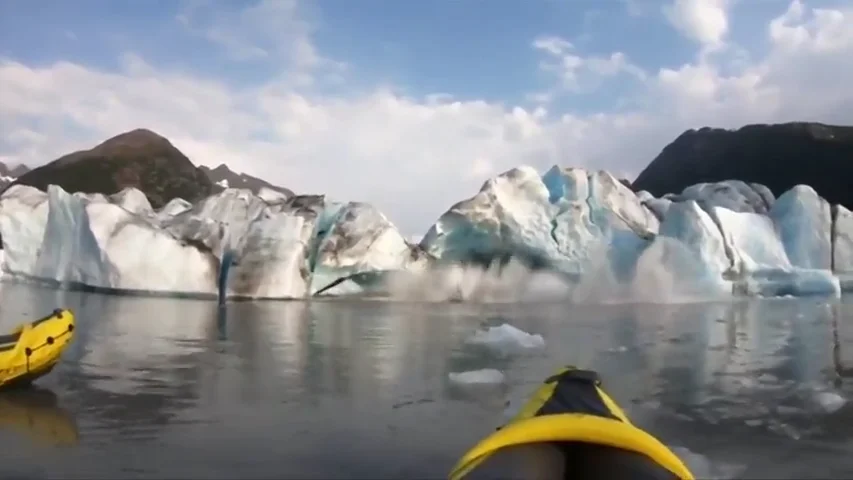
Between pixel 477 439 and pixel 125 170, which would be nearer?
pixel 477 439

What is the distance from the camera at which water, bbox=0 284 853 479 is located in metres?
4.22

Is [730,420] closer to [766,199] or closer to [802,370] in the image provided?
[802,370]

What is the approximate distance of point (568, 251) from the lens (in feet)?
71.2

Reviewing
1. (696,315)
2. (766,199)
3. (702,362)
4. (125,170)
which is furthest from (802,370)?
(125,170)

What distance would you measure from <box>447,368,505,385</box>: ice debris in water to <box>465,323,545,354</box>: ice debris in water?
7.21 feet

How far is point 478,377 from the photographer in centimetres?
713

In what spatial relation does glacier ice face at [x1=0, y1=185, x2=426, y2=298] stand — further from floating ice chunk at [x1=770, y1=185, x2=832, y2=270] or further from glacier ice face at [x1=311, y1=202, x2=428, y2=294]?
floating ice chunk at [x1=770, y1=185, x2=832, y2=270]

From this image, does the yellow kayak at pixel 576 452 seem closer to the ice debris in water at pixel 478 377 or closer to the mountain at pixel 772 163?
the ice debris in water at pixel 478 377

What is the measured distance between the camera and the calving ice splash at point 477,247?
66.7 ft

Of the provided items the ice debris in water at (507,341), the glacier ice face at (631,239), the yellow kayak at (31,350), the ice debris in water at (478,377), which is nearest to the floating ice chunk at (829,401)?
the ice debris in water at (478,377)

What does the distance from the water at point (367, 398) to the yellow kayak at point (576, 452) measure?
1732 millimetres

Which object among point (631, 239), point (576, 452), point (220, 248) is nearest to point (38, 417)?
point (576, 452)

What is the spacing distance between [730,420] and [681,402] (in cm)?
72

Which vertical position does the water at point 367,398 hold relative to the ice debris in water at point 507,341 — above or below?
below
